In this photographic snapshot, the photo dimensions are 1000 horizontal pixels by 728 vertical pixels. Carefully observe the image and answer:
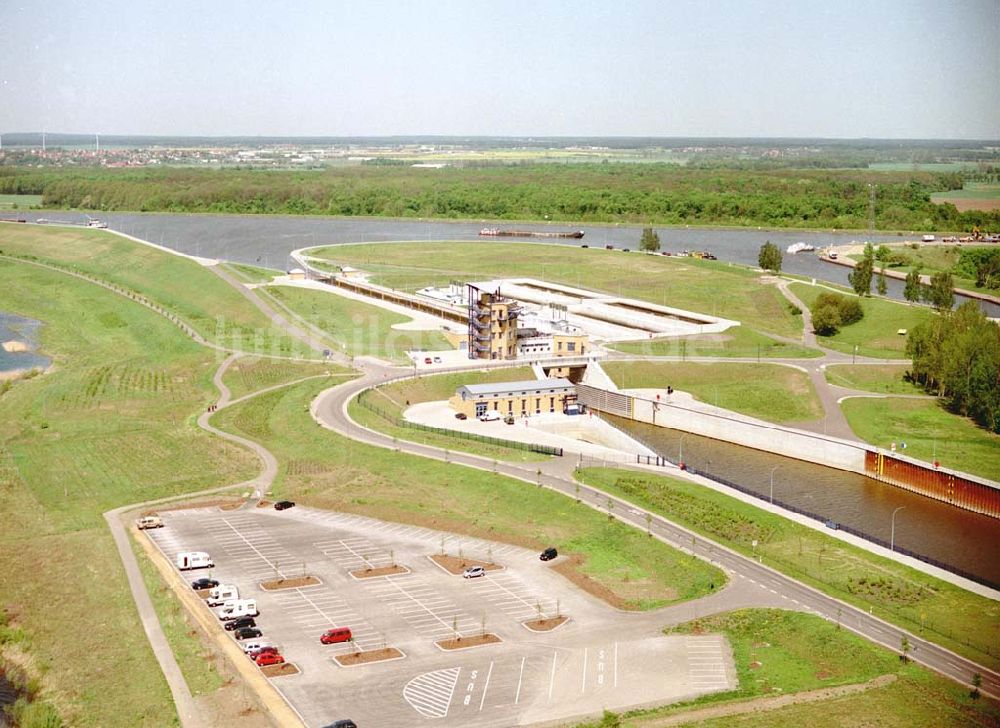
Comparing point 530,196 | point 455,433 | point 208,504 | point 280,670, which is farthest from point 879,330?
point 530,196

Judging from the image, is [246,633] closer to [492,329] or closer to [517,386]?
[517,386]

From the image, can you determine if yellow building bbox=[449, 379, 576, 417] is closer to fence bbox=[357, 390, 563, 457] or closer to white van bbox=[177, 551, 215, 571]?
fence bbox=[357, 390, 563, 457]

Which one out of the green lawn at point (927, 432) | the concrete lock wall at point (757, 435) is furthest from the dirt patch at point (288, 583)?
the green lawn at point (927, 432)

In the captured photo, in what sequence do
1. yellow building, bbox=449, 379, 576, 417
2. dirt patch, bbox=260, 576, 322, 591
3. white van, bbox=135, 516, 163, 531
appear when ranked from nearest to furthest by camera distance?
dirt patch, bbox=260, 576, 322, 591 → white van, bbox=135, 516, 163, 531 → yellow building, bbox=449, 379, 576, 417

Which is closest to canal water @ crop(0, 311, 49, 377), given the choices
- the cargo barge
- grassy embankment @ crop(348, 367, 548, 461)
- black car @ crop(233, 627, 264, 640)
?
grassy embankment @ crop(348, 367, 548, 461)

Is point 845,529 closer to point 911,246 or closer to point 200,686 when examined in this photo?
point 200,686

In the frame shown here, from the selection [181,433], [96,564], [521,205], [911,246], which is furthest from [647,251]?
[96,564]
